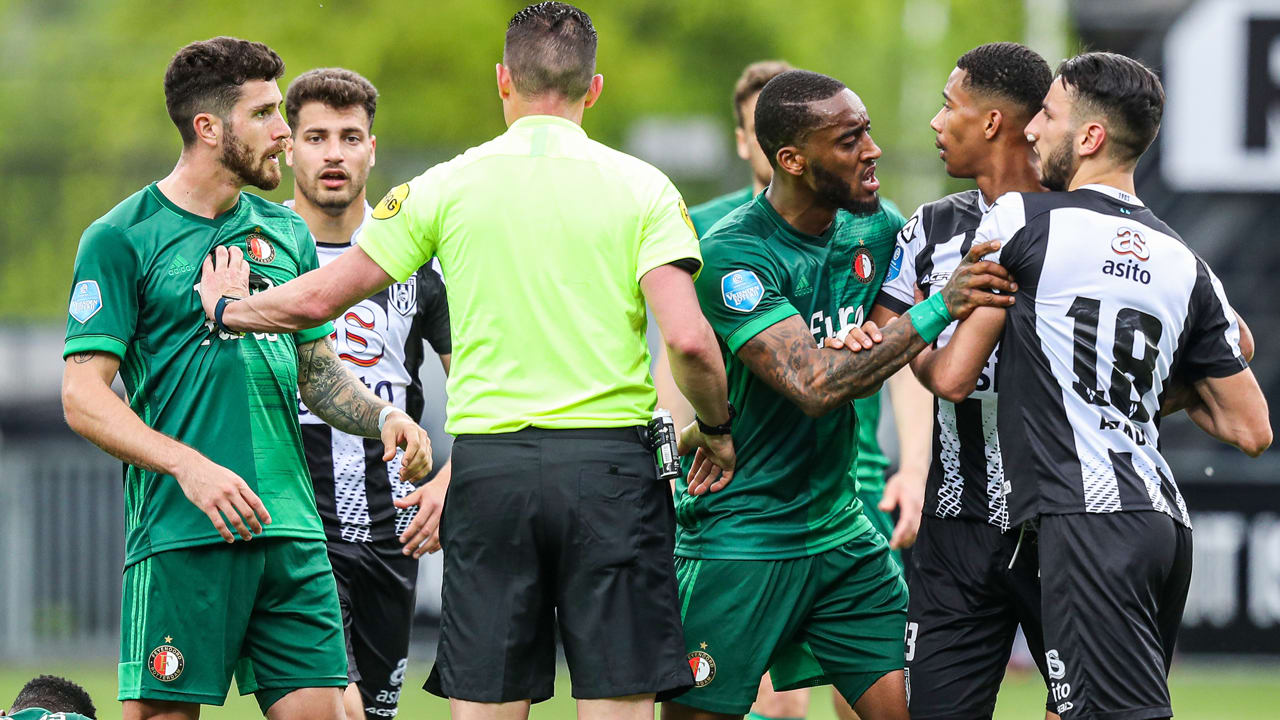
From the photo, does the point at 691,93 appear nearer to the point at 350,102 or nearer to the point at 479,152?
the point at 350,102

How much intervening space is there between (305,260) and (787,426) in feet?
5.71

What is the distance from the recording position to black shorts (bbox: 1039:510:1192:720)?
474cm

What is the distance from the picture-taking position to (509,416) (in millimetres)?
4801

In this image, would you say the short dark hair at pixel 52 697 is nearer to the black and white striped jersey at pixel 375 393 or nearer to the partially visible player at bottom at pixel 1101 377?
the black and white striped jersey at pixel 375 393

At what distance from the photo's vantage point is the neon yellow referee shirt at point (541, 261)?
189 inches

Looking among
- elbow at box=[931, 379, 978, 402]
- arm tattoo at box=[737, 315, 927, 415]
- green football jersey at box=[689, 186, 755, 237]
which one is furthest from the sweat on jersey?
elbow at box=[931, 379, 978, 402]

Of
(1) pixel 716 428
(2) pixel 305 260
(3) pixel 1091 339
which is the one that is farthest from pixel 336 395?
(3) pixel 1091 339

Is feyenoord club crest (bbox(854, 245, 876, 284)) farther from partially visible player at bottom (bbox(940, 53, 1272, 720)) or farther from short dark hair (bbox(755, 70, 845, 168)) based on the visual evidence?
partially visible player at bottom (bbox(940, 53, 1272, 720))

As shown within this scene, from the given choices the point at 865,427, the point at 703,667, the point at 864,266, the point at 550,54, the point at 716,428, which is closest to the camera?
the point at 550,54

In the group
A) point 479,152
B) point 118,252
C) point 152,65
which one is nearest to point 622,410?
point 479,152

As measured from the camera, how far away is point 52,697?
226 inches

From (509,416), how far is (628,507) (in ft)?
1.42

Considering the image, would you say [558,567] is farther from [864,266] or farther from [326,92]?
[326,92]

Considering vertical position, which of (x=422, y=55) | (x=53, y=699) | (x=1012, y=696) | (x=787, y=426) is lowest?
(x=1012, y=696)
